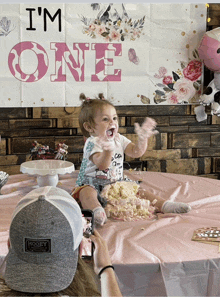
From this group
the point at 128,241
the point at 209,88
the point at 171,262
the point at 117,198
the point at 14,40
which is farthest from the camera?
the point at 209,88

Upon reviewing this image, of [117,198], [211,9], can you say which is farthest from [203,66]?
[117,198]

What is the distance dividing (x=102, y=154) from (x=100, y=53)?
1153 mm

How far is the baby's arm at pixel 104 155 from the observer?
6.59 feet

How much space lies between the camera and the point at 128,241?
1.44 m

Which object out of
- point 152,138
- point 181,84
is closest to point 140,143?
point 152,138

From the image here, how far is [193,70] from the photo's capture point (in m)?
3.21

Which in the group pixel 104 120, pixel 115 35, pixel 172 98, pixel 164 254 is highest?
pixel 115 35

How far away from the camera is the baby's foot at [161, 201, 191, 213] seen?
177cm

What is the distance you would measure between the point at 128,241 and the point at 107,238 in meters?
0.08

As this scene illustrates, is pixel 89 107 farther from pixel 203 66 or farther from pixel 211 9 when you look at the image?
pixel 211 9

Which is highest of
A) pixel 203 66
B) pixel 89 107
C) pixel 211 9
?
pixel 211 9

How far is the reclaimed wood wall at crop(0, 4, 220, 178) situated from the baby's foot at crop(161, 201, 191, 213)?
140 cm

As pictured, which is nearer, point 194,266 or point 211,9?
point 194,266

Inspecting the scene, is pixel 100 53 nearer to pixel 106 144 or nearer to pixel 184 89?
pixel 184 89
